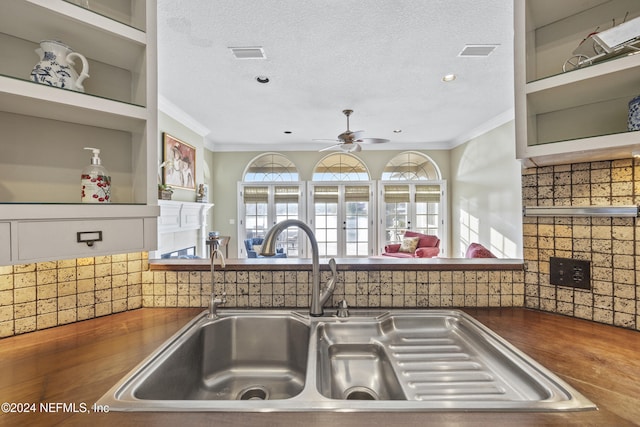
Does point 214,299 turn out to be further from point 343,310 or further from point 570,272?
point 570,272

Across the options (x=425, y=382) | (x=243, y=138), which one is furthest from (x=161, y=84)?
(x=425, y=382)

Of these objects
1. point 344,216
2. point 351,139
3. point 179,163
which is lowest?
point 344,216

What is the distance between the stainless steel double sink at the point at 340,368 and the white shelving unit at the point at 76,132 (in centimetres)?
44

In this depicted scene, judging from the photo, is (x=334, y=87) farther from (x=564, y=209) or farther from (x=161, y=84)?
(x=564, y=209)

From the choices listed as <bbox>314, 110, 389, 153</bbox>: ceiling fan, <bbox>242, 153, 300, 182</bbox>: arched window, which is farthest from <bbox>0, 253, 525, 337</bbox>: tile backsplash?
<bbox>242, 153, 300, 182</bbox>: arched window

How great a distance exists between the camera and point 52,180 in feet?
3.18

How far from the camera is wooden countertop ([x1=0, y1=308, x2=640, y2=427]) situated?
1.92 feet

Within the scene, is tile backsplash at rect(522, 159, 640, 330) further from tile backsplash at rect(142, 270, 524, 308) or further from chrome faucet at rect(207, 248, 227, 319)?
chrome faucet at rect(207, 248, 227, 319)

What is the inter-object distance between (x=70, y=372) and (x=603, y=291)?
1.79 metres

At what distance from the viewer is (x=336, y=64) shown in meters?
2.62

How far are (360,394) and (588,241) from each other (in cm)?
105

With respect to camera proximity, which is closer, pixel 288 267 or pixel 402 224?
pixel 288 267

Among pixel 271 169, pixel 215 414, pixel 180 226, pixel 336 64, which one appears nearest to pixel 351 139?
pixel 336 64

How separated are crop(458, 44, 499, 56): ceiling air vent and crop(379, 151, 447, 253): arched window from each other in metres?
3.66
